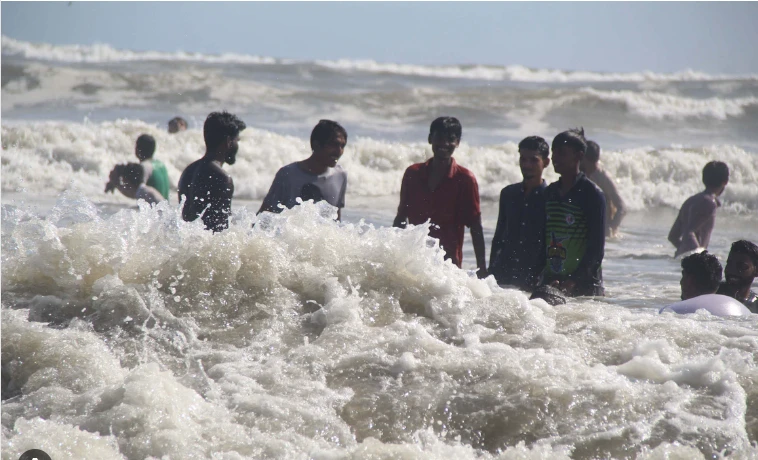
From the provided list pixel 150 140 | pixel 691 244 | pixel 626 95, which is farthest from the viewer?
pixel 626 95

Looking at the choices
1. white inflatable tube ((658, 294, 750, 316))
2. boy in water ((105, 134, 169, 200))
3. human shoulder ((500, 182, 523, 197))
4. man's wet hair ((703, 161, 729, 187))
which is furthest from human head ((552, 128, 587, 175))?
boy in water ((105, 134, 169, 200))

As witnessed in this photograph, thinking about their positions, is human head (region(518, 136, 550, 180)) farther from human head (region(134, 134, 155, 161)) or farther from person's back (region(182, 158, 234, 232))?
human head (region(134, 134, 155, 161))

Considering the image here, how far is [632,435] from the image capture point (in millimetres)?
3625

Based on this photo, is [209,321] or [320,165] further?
[320,165]

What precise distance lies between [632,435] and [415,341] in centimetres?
119

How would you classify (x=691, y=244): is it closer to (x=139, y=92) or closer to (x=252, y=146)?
(x=252, y=146)

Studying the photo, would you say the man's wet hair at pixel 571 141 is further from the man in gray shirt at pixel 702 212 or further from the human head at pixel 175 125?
the human head at pixel 175 125

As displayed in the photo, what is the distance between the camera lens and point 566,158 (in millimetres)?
5332

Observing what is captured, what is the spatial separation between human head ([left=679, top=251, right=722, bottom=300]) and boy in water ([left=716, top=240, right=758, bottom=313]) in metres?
0.37

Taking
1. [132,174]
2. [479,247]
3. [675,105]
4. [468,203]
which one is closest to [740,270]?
[479,247]

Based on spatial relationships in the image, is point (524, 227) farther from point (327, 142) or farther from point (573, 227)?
point (327, 142)

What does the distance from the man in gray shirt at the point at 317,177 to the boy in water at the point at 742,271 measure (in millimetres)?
A: 2746

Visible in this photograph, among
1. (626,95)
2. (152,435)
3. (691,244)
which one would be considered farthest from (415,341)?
(626,95)

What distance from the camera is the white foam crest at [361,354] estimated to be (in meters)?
3.62
